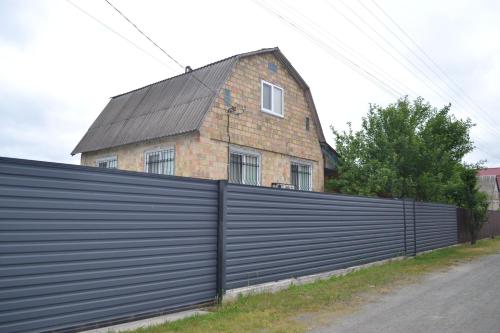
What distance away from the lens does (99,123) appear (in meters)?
16.0

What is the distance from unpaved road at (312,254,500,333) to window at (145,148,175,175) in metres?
6.97

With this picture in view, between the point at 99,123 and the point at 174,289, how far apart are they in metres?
11.3

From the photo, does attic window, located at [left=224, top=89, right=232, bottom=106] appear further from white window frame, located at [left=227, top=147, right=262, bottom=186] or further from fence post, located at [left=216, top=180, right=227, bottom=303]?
fence post, located at [left=216, top=180, right=227, bottom=303]

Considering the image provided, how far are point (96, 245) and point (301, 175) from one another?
36.5 ft

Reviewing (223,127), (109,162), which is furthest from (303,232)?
(109,162)

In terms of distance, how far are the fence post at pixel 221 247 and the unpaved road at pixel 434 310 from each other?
6.12 ft

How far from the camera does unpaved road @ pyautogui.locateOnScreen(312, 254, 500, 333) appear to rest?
566 cm

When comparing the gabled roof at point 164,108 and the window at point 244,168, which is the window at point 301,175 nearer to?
the gabled roof at point 164,108

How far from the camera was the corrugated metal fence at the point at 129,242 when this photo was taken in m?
4.70

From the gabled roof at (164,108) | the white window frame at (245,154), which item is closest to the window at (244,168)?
the white window frame at (245,154)

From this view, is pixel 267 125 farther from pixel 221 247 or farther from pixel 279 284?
pixel 221 247

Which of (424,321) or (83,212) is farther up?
(83,212)

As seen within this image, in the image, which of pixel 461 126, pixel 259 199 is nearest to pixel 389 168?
pixel 461 126

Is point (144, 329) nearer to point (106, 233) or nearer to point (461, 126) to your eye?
point (106, 233)
